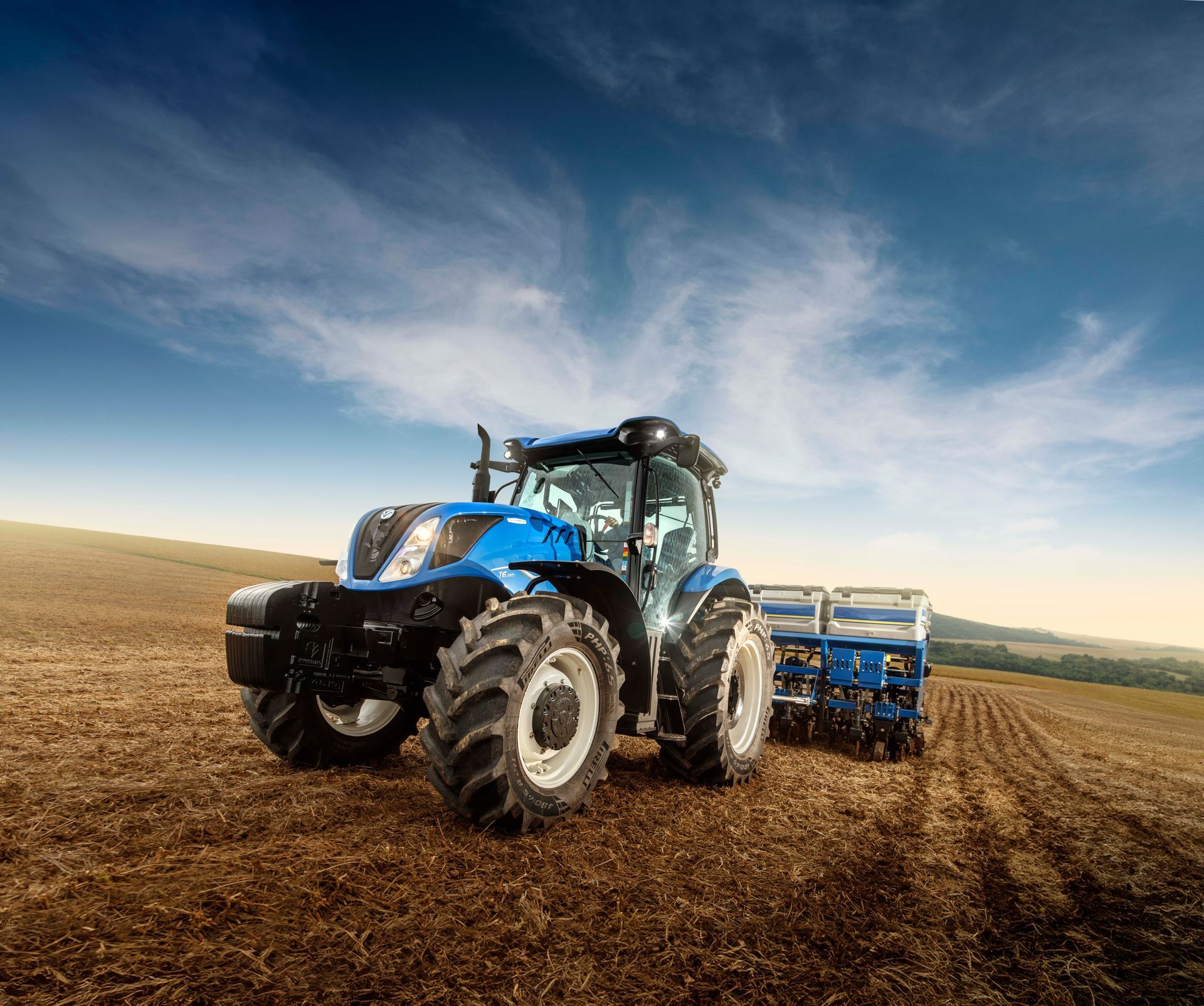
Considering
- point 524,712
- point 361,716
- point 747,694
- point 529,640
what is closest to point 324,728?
point 361,716

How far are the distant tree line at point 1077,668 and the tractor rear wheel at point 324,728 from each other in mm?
58850

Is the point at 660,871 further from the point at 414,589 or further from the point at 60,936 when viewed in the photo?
the point at 60,936

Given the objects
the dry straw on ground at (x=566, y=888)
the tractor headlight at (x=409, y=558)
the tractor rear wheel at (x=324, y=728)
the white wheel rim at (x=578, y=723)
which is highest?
the tractor headlight at (x=409, y=558)

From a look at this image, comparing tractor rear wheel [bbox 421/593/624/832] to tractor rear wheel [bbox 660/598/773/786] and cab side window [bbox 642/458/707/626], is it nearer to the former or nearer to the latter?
tractor rear wheel [bbox 660/598/773/786]

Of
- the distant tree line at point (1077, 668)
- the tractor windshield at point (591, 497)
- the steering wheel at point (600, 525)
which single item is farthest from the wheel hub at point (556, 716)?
the distant tree line at point (1077, 668)

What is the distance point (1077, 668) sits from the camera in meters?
67.1

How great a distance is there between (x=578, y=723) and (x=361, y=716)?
2.13 m

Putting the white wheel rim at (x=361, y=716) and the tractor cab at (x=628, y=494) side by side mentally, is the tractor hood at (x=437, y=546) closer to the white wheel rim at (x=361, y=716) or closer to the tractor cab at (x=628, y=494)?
the tractor cab at (x=628, y=494)

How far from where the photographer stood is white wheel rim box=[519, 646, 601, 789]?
363 centimetres

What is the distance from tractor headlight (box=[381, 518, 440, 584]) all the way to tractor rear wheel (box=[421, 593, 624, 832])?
79cm

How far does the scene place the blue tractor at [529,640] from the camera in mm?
3348

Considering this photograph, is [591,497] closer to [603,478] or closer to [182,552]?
[603,478]

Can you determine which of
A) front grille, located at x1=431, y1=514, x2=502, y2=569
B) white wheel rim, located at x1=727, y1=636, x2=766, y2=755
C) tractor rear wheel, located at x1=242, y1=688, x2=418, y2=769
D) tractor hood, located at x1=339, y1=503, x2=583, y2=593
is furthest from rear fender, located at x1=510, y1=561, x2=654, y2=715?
tractor rear wheel, located at x1=242, y1=688, x2=418, y2=769

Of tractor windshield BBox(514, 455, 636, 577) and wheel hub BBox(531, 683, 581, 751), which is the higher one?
tractor windshield BBox(514, 455, 636, 577)
